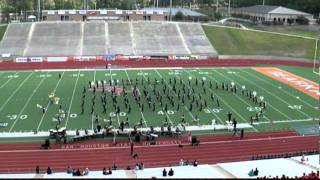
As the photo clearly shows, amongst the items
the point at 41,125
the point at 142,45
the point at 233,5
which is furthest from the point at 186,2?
the point at 41,125

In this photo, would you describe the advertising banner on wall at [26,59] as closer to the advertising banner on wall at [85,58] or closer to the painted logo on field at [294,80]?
the advertising banner on wall at [85,58]

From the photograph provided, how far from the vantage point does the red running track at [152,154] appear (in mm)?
22984

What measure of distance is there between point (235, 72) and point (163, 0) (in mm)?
103428

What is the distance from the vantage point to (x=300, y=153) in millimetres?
24641

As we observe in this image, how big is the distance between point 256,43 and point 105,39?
2015 cm


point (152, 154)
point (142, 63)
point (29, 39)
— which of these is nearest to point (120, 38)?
point (142, 63)

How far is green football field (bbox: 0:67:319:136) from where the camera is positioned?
3030 centimetres

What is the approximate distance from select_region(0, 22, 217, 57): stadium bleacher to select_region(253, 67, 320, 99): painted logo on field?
11.6 meters

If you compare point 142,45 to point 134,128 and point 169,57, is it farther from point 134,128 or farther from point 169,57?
point 134,128

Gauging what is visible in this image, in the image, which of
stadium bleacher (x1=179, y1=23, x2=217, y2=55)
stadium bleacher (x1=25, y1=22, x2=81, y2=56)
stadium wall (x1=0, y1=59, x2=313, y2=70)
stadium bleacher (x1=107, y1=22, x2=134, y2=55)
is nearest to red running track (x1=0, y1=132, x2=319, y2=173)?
stadium wall (x1=0, y1=59, x2=313, y2=70)

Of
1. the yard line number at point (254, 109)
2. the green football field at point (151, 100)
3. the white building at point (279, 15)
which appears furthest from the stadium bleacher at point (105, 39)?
the yard line number at point (254, 109)

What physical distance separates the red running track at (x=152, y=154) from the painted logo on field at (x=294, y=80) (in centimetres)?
1339

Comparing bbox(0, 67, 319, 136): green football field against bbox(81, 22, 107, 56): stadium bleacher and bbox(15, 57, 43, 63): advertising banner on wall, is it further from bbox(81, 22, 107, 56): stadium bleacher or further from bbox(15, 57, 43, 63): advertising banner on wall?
bbox(81, 22, 107, 56): stadium bleacher

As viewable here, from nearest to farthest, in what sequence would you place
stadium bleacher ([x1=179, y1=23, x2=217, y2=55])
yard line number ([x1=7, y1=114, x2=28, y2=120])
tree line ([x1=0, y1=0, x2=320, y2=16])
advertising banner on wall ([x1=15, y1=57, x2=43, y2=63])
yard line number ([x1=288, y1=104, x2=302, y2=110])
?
1. yard line number ([x1=7, y1=114, x2=28, y2=120])
2. yard line number ([x1=288, y1=104, x2=302, y2=110])
3. advertising banner on wall ([x1=15, y1=57, x2=43, y2=63])
4. stadium bleacher ([x1=179, y1=23, x2=217, y2=55])
5. tree line ([x1=0, y1=0, x2=320, y2=16])
